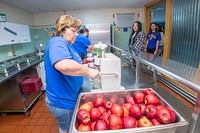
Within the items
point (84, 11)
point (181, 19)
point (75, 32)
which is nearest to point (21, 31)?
point (84, 11)

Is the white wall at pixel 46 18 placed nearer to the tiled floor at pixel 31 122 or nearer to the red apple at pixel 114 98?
the tiled floor at pixel 31 122

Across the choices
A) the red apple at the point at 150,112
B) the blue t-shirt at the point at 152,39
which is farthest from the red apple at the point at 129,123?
the blue t-shirt at the point at 152,39

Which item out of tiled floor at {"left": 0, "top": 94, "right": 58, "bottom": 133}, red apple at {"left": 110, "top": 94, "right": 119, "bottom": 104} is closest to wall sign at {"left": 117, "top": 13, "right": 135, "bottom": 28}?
tiled floor at {"left": 0, "top": 94, "right": 58, "bottom": 133}

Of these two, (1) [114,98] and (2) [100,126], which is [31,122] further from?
(2) [100,126]

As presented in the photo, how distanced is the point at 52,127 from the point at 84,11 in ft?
12.2

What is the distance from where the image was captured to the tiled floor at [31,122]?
2.15 meters

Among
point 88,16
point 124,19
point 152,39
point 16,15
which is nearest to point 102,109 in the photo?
point 152,39

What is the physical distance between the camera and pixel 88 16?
459cm

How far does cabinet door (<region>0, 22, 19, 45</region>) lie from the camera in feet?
8.77

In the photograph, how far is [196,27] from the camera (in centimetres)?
240

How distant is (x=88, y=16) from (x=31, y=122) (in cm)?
361

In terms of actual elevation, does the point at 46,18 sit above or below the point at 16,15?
above

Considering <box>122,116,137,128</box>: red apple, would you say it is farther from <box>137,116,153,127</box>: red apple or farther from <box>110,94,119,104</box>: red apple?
<box>110,94,119,104</box>: red apple

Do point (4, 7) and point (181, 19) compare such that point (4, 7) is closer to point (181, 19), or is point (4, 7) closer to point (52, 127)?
point (52, 127)
